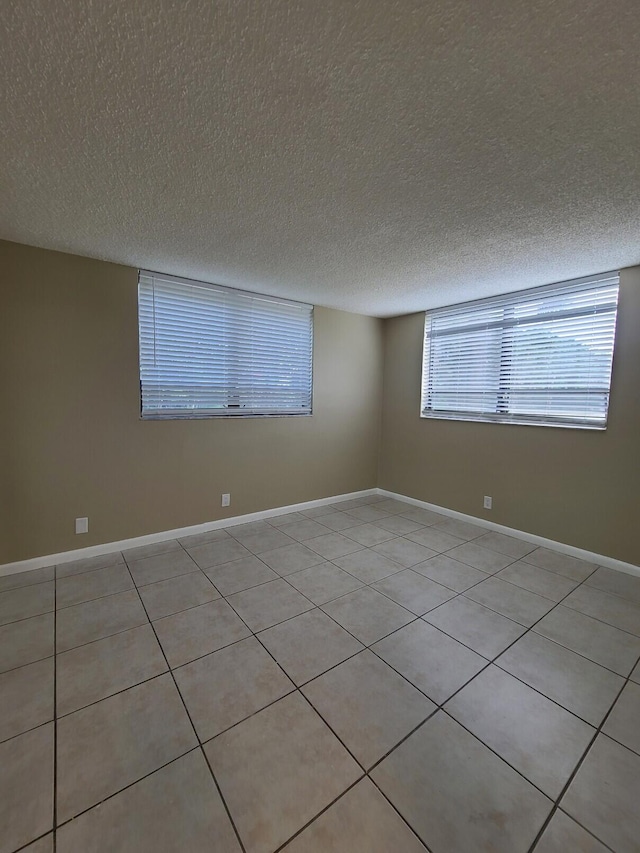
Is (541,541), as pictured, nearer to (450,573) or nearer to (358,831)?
(450,573)

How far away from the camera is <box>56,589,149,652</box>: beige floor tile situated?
6.15 ft

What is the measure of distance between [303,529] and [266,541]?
451 millimetres

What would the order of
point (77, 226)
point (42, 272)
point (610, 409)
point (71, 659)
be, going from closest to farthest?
1. point (71, 659)
2. point (77, 226)
3. point (42, 272)
4. point (610, 409)

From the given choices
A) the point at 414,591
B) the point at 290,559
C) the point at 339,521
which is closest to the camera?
the point at 414,591

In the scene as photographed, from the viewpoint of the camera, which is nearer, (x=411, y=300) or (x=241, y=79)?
(x=241, y=79)

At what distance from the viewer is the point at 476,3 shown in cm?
92

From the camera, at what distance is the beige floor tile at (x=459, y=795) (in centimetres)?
106

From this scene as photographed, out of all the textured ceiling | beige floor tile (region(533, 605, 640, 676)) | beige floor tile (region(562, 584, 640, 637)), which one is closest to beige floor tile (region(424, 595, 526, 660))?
beige floor tile (region(533, 605, 640, 676))

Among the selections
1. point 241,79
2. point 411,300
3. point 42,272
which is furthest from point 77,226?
point 411,300

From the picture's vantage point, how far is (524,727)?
56.1 inches

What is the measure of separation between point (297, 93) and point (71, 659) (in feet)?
8.51

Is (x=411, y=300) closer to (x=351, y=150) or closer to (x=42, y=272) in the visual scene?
(x=351, y=150)

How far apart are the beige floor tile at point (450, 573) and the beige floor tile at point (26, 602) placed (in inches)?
97.7

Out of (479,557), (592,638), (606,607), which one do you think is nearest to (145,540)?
(479,557)
